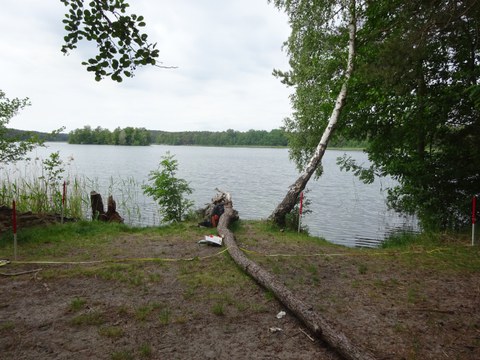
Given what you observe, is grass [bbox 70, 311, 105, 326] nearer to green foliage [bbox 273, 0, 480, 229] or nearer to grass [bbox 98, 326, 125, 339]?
grass [bbox 98, 326, 125, 339]

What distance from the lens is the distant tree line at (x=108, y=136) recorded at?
9662 cm

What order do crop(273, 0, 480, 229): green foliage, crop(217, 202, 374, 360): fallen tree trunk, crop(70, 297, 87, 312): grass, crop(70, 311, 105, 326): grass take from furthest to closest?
crop(273, 0, 480, 229): green foliage, crop(70, 297, 87, 312): grass, crop(70, 311, 105, 326): grass, crop(217, 202, 374, 360): fallen tree trunk

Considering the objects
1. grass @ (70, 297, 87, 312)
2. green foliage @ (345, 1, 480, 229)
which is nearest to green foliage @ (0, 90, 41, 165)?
grass @ (70, 297, 87, 312)

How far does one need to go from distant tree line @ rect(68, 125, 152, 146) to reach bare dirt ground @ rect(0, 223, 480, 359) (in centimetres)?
9789

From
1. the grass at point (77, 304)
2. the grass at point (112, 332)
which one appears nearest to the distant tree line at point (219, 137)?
the grass at point (77, 304)

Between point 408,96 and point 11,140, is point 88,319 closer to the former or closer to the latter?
Result: point 11,140

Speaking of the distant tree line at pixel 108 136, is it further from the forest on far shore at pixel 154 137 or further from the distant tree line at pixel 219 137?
the distant tree line at pixel 219 137

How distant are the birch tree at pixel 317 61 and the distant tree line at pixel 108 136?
92.1 meters

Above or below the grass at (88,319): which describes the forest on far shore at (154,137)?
above

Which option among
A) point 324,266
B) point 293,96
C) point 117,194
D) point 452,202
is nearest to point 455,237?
point 452,202

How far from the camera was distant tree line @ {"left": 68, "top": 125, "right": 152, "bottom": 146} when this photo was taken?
9662cm

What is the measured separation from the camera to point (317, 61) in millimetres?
11750

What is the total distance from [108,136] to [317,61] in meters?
97.9

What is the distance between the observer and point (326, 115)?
40.9 ft
